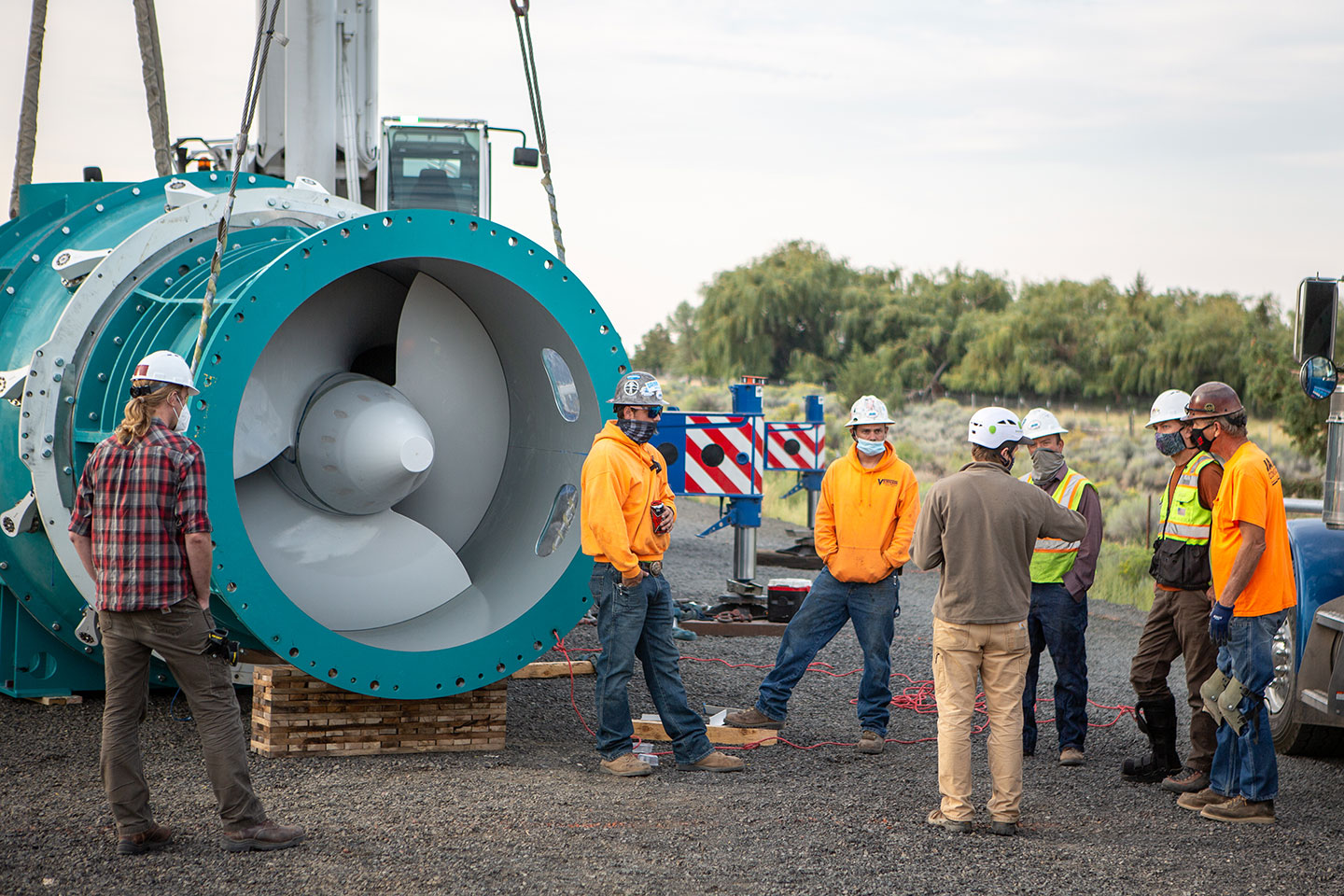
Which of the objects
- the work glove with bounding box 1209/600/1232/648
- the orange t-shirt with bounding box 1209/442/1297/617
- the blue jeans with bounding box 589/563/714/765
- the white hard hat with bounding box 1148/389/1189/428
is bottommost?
the blue jeans with bounding box 589/563/714/765

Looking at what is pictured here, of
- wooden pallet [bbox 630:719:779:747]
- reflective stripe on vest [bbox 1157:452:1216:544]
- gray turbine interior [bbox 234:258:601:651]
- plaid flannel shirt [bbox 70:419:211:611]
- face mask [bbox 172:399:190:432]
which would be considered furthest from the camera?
wooden pallet [bbox 630:719:779:747]

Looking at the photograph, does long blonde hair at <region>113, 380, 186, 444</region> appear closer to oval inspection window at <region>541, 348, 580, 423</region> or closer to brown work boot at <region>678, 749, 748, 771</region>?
oval inspection window at <region>541, 348, 580, 423</region>

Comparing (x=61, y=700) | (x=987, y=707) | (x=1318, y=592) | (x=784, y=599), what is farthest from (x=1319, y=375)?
(x=61, y=700)

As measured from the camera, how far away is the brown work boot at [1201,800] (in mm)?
5707

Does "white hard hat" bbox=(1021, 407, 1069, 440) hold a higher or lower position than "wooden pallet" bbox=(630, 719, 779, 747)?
higher

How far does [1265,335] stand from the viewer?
34844 millimetres

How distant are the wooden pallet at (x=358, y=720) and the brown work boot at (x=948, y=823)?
209 cm

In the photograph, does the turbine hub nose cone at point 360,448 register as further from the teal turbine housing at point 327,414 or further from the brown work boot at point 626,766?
the brown work boot at point 626,766

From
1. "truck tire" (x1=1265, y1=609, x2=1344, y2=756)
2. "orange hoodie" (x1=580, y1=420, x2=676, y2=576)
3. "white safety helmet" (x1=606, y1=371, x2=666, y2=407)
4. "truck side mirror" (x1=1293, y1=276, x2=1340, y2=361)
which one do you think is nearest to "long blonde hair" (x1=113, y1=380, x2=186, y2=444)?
"orange hoodie" (x1=580, y1=420, x2=676, y2=576)

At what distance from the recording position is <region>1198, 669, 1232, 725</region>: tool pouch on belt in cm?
563

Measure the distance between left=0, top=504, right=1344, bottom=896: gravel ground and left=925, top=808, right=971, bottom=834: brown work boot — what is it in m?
0.05

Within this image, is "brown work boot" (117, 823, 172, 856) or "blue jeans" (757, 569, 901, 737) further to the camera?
"blue jeans" (757, 569, 901, 737)

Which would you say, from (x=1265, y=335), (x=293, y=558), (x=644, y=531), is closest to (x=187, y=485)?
(x=293, y=558)

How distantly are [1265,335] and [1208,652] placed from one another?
3196 centimetres
